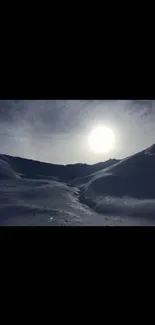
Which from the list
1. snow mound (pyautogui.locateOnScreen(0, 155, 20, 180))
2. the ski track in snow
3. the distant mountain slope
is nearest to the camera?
the ski track in snow

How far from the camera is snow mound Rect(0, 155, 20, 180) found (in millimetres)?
2453

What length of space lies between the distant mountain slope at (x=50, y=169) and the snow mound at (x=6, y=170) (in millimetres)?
20

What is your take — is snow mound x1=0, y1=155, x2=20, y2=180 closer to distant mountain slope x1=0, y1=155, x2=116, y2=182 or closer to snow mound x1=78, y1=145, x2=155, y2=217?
distant mountain slope x1=0, y1=155, x2=116, y2=182

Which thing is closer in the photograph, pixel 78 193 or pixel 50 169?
pixel 50 169

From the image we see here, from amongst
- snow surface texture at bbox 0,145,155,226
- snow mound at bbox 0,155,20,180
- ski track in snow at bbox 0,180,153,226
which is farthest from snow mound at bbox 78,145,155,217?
snow mound at bbox 0,155,20,180

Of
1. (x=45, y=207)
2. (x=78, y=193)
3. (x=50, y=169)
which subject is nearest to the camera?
(x=45, y=207)

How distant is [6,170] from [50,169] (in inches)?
15.8

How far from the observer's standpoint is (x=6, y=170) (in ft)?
8.25

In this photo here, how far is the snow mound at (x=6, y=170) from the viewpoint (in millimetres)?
2453

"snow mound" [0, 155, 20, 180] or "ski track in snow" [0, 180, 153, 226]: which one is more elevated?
"snow mound" [0, 155, 20, 180]

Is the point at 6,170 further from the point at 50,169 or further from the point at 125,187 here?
the point at 125,187

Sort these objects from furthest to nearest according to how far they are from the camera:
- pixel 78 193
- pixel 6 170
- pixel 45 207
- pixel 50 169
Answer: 1. pixel 78 193
2. pixel 50 169
3. pixel 6 170
4. pixel 45 207

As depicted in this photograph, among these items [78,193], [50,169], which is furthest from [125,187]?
[50,169]
